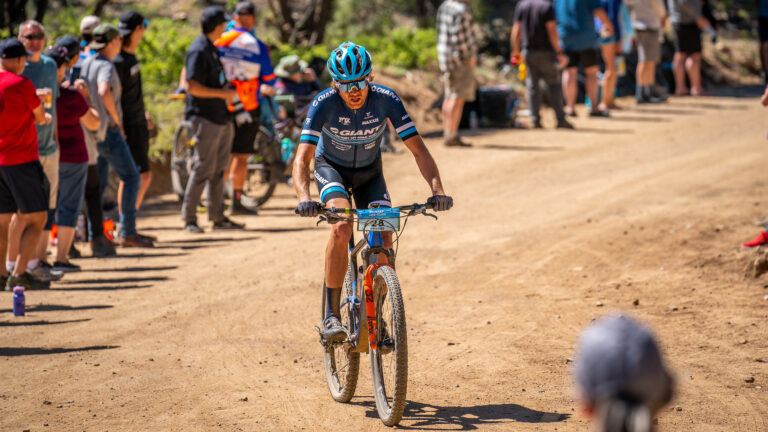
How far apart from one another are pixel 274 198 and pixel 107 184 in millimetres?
2915

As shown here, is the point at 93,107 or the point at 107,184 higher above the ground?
the point at 93,107

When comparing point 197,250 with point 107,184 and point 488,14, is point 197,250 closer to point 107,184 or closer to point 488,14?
point 107,184

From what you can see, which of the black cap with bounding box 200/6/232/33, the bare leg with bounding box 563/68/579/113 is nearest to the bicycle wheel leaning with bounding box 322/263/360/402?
the black cap with bounding box 200/6/232/33

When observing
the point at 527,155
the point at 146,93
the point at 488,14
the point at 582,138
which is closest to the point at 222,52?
the point at 146,93

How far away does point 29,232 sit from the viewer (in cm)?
894

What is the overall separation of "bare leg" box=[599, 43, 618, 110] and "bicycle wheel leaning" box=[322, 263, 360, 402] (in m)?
12.4

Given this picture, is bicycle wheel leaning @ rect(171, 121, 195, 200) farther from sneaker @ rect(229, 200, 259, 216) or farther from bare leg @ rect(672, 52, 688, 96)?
bare leg @ rect(672, 52, 688, 96)

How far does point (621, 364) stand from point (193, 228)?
9842mm

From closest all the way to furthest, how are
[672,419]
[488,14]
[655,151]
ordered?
[672,419] < [655,151] < [488,14]

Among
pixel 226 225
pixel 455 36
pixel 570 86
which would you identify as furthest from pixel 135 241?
pixel 570 86

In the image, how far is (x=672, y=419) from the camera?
5.82 meters

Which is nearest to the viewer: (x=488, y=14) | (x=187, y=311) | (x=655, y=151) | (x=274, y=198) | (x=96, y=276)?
(x=187, y=311)

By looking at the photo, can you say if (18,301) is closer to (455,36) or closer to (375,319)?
(375,319)

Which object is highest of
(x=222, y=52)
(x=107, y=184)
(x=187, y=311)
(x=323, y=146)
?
(x=222, y=52)
